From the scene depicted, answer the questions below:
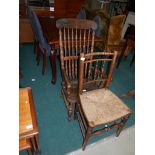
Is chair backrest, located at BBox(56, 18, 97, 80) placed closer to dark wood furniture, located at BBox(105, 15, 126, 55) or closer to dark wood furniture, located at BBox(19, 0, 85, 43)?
dark wood furniture, located at BBox(105, 15, 126, 55)

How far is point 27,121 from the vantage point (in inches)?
37.4

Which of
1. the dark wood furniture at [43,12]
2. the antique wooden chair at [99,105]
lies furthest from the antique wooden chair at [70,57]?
the dark wood furniture at [43,12]

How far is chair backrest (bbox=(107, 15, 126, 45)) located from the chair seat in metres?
1.43

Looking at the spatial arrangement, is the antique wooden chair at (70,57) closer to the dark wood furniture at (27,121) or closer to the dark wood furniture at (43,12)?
the dark wood furniture at (27,121)

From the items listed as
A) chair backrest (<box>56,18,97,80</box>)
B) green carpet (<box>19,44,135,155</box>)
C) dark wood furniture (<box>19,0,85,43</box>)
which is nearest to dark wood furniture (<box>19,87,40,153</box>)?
green carpet (<box>19,44,135,155</box>)

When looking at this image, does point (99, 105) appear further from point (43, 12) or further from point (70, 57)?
point (43, 12)

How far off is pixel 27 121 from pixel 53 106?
93cm

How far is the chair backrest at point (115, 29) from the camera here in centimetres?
247

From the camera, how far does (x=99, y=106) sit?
1.35 meters

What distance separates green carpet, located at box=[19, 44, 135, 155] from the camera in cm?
149
